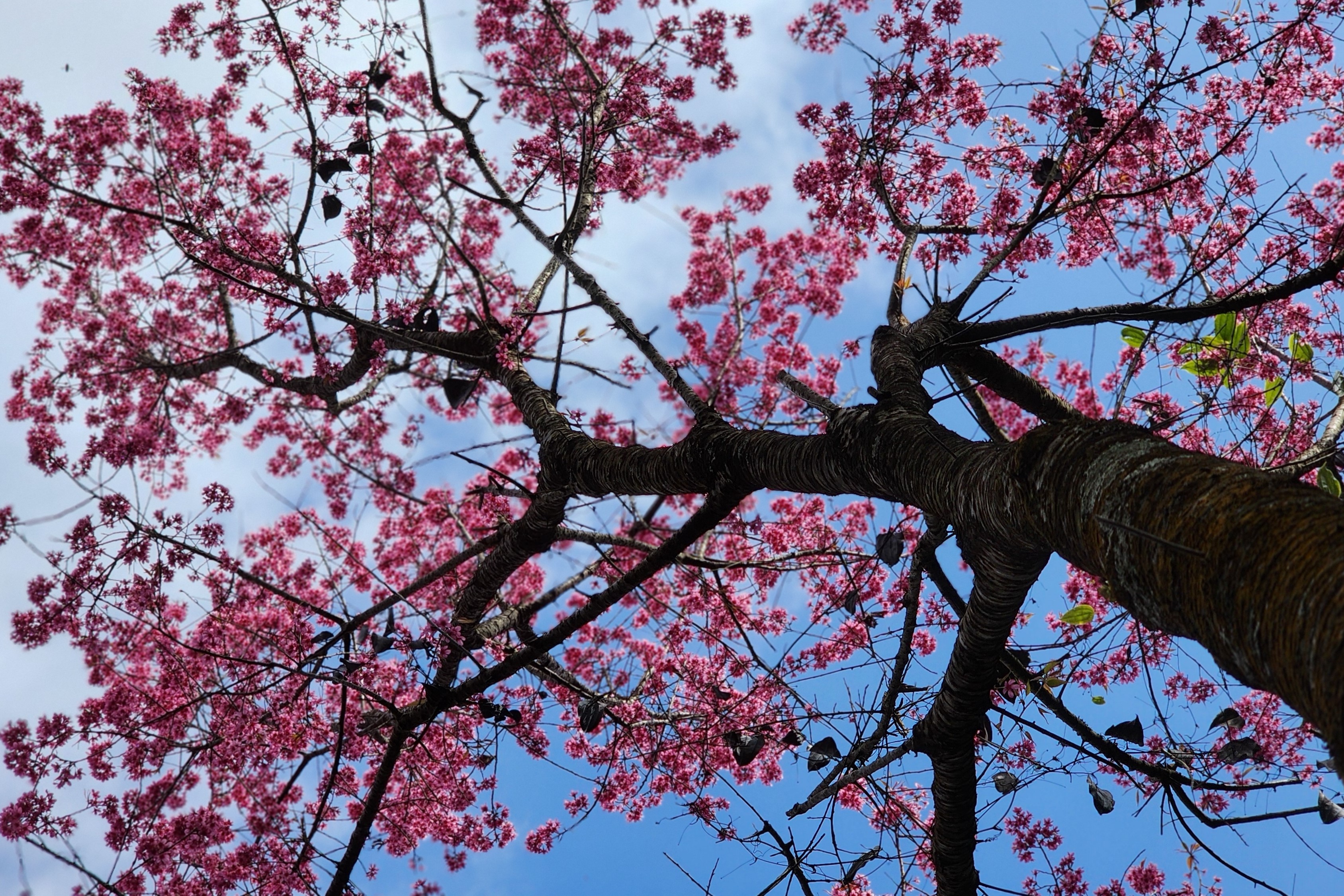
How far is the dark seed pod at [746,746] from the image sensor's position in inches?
150

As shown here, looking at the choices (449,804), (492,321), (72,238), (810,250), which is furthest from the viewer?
(810,250)

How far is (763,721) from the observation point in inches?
218

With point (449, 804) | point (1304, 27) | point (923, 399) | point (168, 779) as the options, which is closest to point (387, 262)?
point (923, 399)

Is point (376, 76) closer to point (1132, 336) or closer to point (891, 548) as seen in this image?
point (891, 548)

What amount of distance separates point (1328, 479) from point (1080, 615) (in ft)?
4.47

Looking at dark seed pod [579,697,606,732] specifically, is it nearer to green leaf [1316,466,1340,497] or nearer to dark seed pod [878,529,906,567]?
dark seed pod [878,529,906,567]

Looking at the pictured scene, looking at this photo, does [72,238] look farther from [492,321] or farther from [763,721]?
[763,721]

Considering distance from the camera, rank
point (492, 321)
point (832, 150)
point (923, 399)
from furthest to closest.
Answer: point (832, 150), point (492, 321), point (923, 399)

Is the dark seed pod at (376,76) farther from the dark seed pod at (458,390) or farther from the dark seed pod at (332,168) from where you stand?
the dark seed pod at (458,390)

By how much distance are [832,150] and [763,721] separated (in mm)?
4207

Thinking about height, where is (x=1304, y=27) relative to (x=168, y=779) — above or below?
above

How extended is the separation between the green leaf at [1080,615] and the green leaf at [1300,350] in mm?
2170

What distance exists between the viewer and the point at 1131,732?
3297mm

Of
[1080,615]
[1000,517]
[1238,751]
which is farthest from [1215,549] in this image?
[1080,615]
